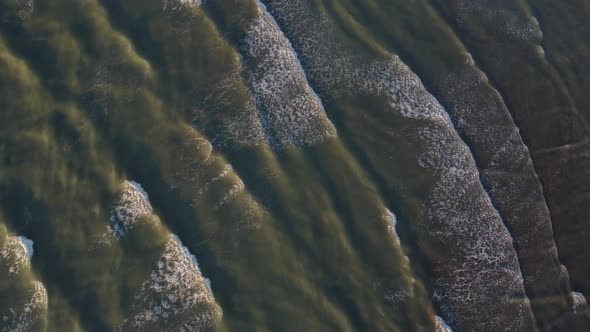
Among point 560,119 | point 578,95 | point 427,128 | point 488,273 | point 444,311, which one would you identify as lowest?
point 444,311

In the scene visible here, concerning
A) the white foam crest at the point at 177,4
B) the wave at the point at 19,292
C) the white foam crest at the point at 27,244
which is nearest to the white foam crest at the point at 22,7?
the white foam crest at the point at 177,4

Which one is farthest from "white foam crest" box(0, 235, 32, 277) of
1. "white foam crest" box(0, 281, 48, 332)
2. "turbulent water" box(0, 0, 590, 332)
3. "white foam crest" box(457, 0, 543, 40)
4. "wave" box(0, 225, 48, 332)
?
"white foam crest" box(457, 0, 543, 40)

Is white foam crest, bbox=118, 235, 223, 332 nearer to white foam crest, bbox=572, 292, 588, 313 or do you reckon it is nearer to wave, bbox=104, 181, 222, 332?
wave, bbox=104, 181, 222, 332

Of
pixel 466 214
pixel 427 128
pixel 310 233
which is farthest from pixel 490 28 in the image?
pixel 310 233

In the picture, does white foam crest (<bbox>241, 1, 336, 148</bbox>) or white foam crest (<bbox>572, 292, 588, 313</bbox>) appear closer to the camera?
white foam crest (<bbox>572, 292, 588, 313</bbox>)

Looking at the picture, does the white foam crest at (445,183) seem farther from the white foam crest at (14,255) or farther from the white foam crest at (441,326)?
the white foam crest at (14,255)

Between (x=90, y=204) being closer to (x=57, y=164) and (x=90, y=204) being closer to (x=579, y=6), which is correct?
(x=57, y=164)
